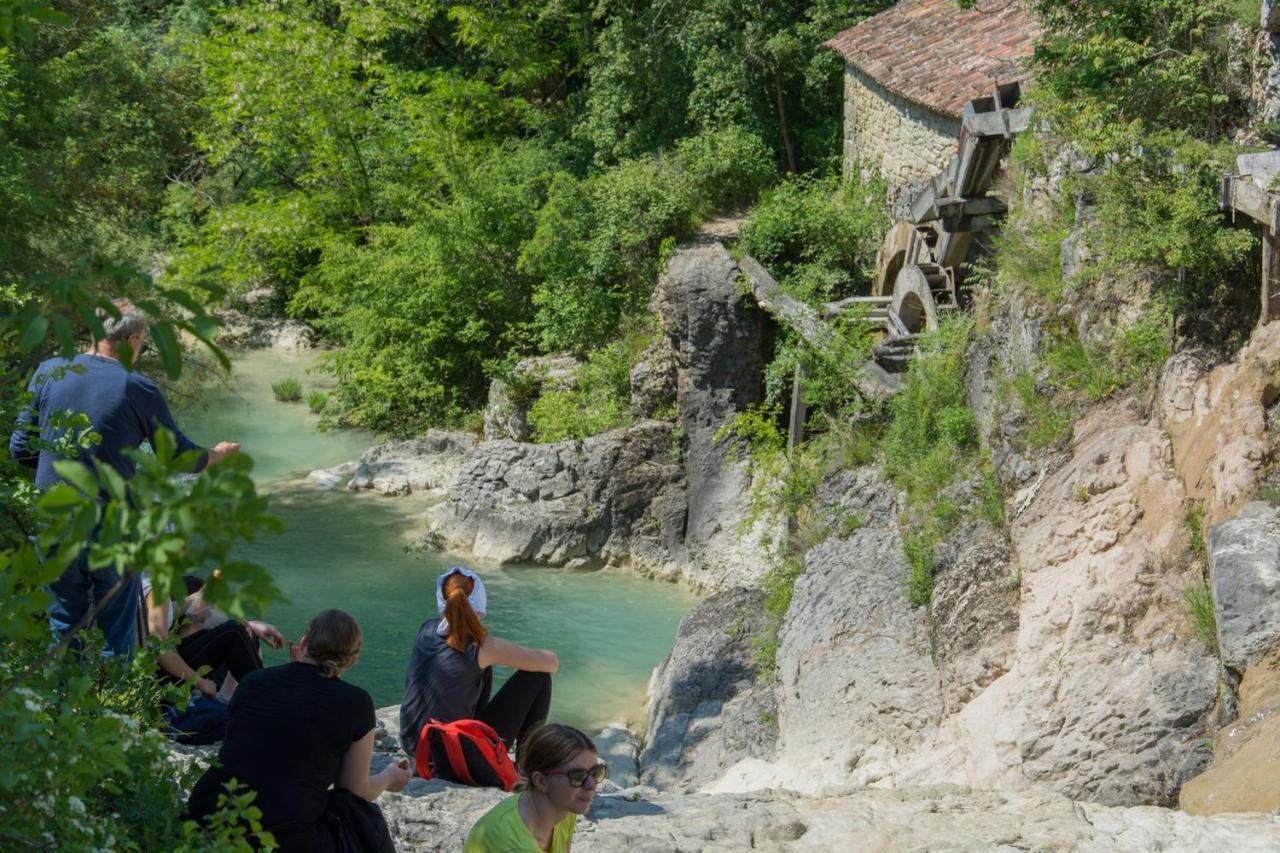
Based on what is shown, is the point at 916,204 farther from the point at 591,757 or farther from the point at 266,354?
the point at 266,354

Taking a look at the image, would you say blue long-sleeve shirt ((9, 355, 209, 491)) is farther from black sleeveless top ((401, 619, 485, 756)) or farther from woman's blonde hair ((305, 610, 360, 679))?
black sleeveless top ((401, 619, 485, 756))

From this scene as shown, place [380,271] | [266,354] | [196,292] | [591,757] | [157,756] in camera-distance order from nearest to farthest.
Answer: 1. [196,292]
2. [157,756]
3. [591,757]
4. [380,271]
5. [266,354]

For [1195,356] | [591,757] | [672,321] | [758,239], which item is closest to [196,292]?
[591,757]

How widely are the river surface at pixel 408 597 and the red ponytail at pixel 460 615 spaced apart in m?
5.96

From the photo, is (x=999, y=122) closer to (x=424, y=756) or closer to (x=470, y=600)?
(x=470, y=600)

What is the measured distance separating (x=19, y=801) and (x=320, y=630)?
1.59 m

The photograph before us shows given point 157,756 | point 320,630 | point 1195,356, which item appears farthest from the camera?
point 1195,356

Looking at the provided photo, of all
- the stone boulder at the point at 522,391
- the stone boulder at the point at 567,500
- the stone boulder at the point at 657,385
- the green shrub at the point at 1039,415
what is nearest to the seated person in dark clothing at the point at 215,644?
the green shrub at the point at 1039,415

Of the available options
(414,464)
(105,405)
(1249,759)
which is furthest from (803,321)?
(105,405)

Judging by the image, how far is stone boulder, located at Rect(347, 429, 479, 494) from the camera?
17844mm

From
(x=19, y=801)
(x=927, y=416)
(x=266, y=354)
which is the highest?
(x=19, y=801)

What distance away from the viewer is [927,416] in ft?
35.4

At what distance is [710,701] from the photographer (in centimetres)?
1077

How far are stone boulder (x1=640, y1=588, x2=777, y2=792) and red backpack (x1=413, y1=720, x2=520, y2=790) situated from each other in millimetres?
3809
